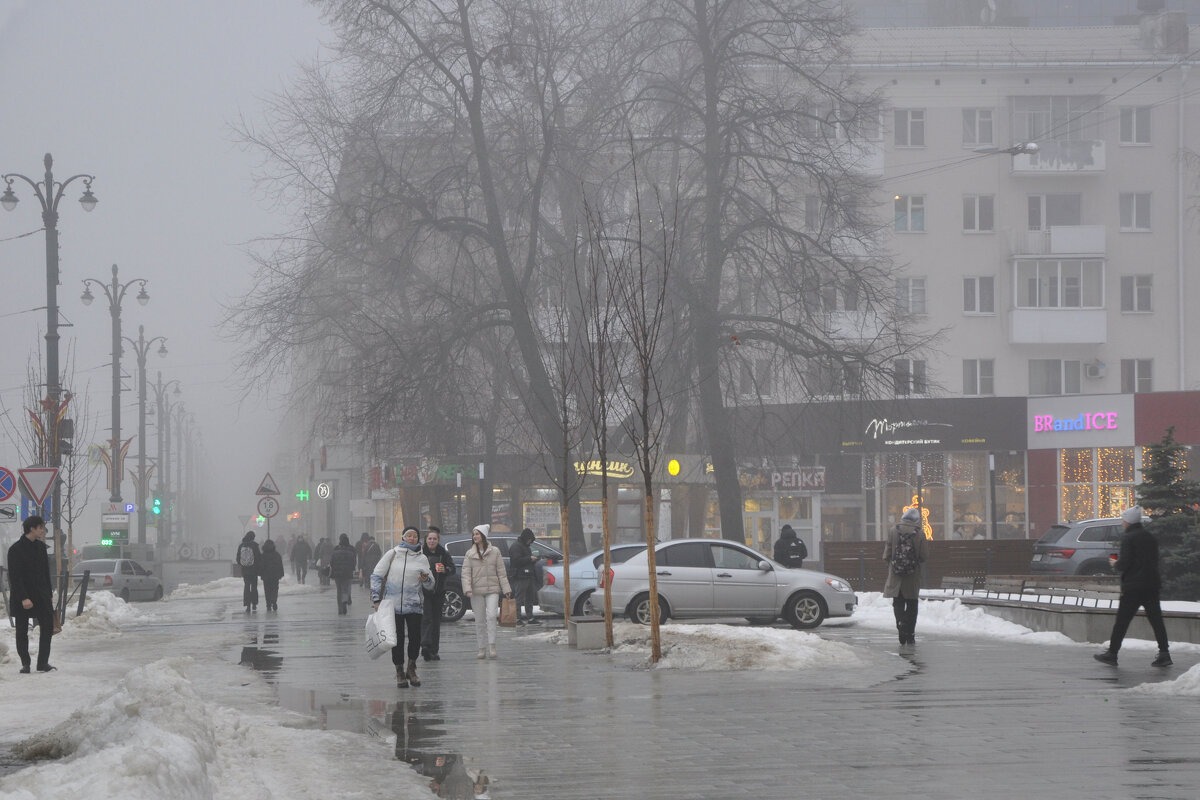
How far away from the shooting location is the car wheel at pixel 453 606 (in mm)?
29219

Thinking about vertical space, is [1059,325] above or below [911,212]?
below

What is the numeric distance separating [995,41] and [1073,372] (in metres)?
13.5

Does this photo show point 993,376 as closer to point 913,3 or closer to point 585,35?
point 913,3

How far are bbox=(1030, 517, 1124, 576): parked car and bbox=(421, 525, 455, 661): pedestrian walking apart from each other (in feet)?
61.9

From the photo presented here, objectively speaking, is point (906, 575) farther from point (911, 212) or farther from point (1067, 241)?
point (911, 212)

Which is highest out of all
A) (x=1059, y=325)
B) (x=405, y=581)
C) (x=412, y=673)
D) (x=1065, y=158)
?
(x=1065, y=158)

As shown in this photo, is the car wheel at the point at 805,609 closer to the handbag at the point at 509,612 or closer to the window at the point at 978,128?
the handbag at the point at 509,612

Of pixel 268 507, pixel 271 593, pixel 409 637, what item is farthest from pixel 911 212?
pixel 409 637

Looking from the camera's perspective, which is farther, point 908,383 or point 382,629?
point 908,383

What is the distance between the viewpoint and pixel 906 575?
811 inches

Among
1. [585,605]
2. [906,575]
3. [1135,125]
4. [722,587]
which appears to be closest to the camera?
[906,575]

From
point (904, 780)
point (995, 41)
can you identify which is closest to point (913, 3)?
point (995, 41)

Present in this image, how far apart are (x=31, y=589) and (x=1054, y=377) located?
152 feet

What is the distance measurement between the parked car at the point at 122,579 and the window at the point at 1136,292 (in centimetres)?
3660
